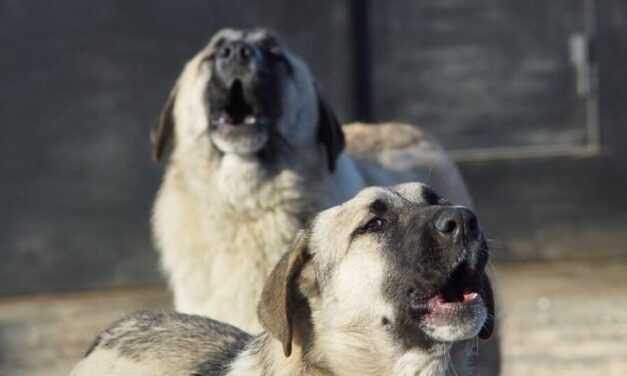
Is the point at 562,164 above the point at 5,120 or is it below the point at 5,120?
below

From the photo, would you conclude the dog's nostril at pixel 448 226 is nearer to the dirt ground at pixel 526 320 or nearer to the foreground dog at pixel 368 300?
the foreground dog at pixel 368 300

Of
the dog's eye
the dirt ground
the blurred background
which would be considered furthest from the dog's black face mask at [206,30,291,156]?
the blurred background

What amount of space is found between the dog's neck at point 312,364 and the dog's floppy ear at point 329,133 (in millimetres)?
2122

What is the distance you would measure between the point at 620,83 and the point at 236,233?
6527 millimetres

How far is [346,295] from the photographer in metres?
5.65

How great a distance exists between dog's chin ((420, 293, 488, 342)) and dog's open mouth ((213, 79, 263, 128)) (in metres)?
2.64

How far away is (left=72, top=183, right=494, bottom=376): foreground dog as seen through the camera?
5.38m

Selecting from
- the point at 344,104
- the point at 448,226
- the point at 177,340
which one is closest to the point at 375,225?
the point at 448,226

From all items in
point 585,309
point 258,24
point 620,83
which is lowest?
point 585,309

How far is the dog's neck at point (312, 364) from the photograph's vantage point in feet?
17.9

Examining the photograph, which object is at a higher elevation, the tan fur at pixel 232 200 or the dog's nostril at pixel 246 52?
the dog's nostril at pixel 246 52

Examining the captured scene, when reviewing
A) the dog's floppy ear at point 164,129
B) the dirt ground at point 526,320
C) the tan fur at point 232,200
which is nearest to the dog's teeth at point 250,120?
the tan fur at point 232,200

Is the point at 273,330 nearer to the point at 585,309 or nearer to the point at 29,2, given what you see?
the point at 585,309

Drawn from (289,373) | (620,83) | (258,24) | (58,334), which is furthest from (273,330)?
(620,83)
